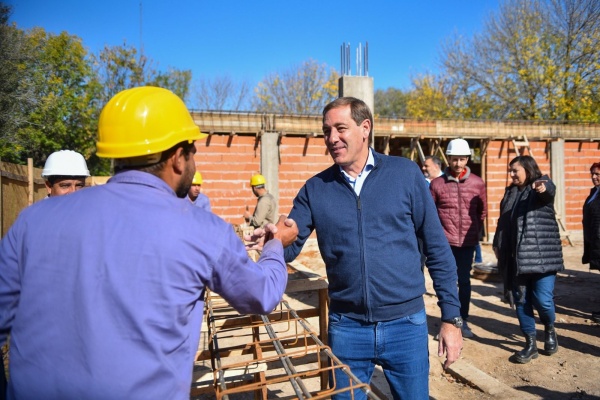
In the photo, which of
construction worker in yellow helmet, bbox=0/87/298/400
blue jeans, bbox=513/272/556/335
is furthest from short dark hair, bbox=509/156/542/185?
construction worker in yellow helmet, bbox=0/87/298/400

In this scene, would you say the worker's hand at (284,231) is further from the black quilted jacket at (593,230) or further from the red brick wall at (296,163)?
the red brick wall at (296,163)

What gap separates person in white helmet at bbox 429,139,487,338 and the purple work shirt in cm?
439

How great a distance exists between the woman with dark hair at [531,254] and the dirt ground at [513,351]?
8.9 inches

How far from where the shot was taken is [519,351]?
190 inches

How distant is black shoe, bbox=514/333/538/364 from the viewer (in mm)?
Answer: 4660

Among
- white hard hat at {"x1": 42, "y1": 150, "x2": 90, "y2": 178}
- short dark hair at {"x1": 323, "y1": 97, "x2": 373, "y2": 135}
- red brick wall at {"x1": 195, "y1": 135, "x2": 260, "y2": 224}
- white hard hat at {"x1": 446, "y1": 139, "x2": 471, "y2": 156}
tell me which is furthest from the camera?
red brick wall at {"x1": 195, "y1": 135, "x2": 260, "y2": 224}

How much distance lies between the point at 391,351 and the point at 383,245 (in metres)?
0.54

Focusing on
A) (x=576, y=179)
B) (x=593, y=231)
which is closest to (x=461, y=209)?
(x=593, y=231)

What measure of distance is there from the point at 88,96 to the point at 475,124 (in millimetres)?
13020

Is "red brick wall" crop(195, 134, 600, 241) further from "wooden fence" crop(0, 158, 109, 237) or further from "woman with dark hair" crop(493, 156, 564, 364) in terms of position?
"woman with dark hair" crop(493, 156, 564, 364)

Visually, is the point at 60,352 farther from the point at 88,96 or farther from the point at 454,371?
the point at 88,96

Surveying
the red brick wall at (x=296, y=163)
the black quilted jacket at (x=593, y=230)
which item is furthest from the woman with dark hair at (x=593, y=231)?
the red brick wall at (x=296, y=163)

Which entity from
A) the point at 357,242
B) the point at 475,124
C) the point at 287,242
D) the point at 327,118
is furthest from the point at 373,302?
the point at 475,124

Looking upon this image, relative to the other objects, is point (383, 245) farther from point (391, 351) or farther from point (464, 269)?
point (464, 269)
